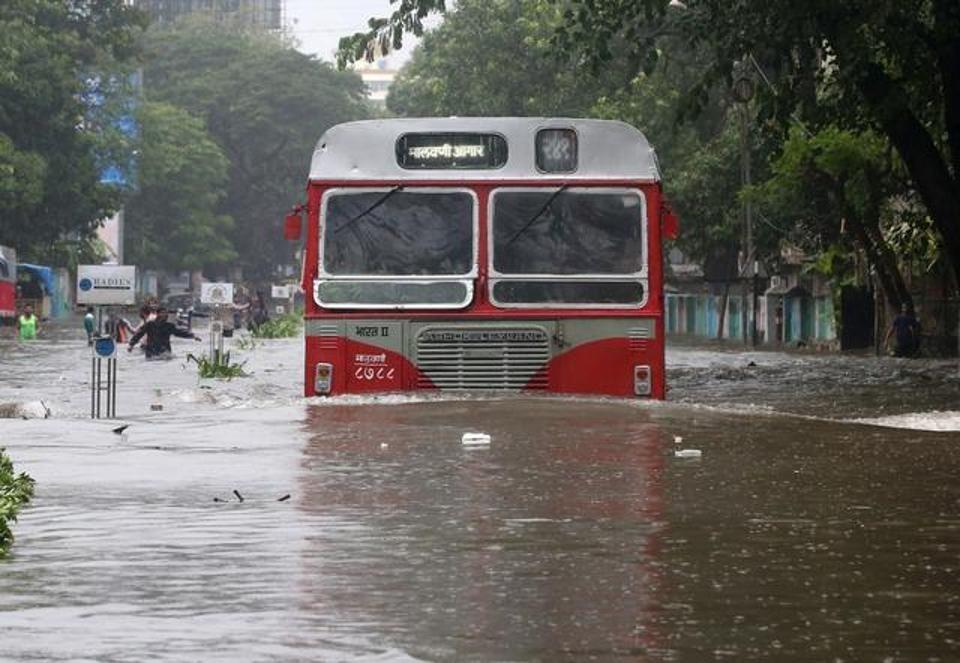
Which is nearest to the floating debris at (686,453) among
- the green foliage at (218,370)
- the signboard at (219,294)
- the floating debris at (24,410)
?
the floating debris at (24,410)

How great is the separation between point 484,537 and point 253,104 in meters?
116

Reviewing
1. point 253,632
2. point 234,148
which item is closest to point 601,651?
point 253,632

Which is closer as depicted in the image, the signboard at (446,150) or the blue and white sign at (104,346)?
the signboard at (446,150)

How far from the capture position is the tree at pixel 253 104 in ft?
408

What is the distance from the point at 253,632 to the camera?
275 inches

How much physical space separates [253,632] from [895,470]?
629cm

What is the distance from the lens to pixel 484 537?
942 cm

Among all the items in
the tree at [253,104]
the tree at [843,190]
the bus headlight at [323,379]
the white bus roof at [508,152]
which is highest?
the tree at [253,104]

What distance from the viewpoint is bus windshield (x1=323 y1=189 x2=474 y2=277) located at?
711 inches

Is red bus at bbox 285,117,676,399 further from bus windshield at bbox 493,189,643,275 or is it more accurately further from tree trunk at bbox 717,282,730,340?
tree trunk at bbox 717,282,730,340

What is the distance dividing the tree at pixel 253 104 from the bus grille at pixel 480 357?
346 feet

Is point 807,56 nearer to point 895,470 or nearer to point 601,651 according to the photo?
point 895,470

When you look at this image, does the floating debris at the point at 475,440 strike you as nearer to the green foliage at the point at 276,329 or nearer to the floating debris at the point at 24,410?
the floating debris at the point at 24,410

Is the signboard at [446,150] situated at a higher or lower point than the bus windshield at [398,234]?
higher
